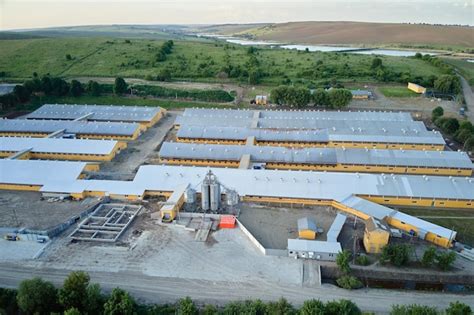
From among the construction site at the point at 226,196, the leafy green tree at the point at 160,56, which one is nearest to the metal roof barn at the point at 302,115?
the construction site at the point at 226,196

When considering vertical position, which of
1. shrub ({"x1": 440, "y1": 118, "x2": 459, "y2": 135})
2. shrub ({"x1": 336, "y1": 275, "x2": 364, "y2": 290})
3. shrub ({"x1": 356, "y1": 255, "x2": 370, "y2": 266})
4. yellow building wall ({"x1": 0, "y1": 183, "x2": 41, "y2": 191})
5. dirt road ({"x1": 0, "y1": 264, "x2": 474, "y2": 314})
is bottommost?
dirt road ({"x1": 0, "y1": 264, "x2": 474, "y2": 314})

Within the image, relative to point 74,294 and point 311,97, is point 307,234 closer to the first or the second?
point 74,294

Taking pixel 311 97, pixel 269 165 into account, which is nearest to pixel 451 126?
pixel 311 97

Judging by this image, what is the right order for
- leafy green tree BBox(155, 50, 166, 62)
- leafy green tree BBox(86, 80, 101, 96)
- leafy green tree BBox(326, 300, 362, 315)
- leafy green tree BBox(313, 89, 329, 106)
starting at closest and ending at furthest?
leafy green tree BBox(326, 300, 362, 315) → leafy green tree BBox(313, 89, 329, 106) → leafy green tree BBox(86, 80, 101, 96) → leafy green tree BBox(155, 50, 166, 62)

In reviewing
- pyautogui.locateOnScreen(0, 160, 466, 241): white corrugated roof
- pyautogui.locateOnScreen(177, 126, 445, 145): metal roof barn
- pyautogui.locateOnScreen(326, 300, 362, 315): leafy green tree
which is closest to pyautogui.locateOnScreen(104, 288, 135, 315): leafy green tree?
pyautogui.locateOnScreen(326, 300, 362, 315): leafy green tree

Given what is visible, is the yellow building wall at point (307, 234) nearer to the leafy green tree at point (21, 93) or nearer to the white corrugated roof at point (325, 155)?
the white corrugated roof at point (325, 155)

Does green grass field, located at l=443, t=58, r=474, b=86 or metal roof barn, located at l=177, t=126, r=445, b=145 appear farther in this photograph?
green grass field, located at l=443, t=58, r=474, b=86

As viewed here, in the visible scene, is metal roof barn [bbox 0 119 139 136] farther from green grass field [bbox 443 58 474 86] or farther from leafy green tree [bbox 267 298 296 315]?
green grass field [bbox 443 58 474 86]
